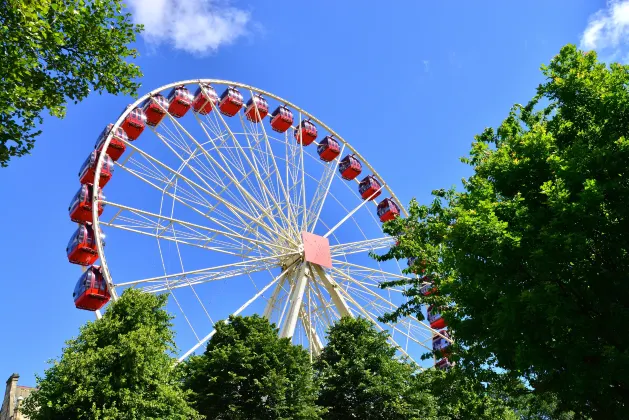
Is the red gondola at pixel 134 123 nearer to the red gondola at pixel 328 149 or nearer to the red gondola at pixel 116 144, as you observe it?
the red gondola at pixel 116 144

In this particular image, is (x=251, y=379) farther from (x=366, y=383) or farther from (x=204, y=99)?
(x=204, y=99)

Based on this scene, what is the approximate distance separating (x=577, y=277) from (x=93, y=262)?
69.0ft

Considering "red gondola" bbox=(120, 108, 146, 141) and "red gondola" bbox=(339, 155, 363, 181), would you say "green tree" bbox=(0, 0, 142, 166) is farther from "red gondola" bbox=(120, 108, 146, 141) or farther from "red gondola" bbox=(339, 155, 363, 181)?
"red gondola" bbox=(339, 155, 363, 181)

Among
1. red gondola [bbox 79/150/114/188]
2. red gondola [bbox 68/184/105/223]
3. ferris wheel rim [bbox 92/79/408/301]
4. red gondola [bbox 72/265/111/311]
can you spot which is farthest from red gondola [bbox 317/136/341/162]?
red gondola [bbox 72/265/111/311]

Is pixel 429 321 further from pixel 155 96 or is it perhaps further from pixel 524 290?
pixel 524 290

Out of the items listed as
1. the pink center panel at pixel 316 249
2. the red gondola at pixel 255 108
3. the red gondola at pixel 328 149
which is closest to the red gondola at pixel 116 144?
the red gondola at pixel 255 108

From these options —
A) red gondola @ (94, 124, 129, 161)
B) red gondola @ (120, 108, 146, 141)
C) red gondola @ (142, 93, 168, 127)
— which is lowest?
red gondola @ (94, 124, 129, 161)

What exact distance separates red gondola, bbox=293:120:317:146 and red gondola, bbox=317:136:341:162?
37.2 inches

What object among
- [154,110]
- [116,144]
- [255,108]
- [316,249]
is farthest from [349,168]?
[116,144]

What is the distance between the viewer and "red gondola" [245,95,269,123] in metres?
32.4

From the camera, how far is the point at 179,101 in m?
29.3

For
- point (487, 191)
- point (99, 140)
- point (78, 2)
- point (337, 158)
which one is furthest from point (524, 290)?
point (337, 158)

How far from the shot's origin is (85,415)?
542 inches

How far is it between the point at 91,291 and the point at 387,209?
20.5 metres
